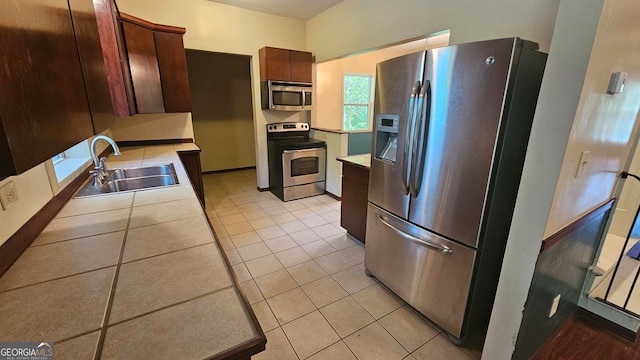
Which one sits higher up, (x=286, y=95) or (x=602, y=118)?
(x=286, y=95)

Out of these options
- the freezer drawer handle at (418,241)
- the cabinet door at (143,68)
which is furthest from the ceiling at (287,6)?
the freezer drawer handle at (418,241)

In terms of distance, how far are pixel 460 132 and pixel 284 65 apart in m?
3.10

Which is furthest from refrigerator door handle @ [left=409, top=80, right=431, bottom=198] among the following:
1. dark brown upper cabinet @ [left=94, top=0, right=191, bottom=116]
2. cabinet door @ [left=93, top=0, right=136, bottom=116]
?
dark brown upper cabinet @ [left=94, top=0, right=191, bottom=116]

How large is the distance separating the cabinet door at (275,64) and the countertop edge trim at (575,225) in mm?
3594

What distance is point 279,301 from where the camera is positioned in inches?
80.4

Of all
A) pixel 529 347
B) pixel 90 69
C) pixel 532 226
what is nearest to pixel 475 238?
pixel 532 226

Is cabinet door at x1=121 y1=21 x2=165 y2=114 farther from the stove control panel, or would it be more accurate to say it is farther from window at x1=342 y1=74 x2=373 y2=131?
window at x1=342 y1=74 x2=373 y2=131

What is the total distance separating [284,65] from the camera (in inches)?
153

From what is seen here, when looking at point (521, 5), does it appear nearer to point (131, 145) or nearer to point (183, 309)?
point (183, 309)

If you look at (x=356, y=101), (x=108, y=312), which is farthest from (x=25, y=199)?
(x=356, y=101)

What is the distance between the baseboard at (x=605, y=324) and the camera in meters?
1.77

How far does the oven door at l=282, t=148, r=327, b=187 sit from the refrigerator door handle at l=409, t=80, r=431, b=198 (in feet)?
8.31

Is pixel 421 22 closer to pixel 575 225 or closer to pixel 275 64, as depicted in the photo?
pixel 575 225

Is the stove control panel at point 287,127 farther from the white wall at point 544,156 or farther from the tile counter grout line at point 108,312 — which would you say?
the white wall at point 544,156
